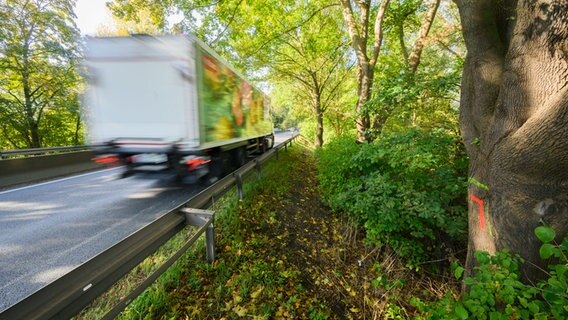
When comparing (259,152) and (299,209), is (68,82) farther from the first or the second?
(299,209)

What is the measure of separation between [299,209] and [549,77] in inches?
169

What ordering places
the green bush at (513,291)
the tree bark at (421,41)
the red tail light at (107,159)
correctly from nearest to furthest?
the green bush at (513,291) → the red tail light at (107,159) → the tree bark at (421,41)

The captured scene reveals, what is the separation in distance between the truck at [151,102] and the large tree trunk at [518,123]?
432 centimetres

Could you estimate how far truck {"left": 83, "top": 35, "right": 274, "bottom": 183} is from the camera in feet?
15.0

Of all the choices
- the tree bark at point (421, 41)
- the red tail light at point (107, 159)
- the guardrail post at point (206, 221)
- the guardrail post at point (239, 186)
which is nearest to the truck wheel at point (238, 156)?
the guardrail post at point (239, 186)

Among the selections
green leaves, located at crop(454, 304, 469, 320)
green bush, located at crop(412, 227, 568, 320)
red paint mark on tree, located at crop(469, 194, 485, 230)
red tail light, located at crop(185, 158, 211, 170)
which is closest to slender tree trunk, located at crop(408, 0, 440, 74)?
red paint mark on tree, located at crop(469, 194, 485, 230)

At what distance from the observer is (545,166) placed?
2.14 metres

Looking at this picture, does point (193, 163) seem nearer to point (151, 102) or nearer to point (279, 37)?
point (151, 102)

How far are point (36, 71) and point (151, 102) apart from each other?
1048 cm

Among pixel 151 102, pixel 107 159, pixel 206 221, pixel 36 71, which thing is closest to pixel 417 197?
pixel 206 221

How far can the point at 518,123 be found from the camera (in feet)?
7.82

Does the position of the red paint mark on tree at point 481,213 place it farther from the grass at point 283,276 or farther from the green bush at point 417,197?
the grass at point 283,276

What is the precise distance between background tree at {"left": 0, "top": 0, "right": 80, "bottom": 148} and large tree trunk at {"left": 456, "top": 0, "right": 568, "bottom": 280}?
559 inches

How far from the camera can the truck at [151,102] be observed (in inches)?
180
